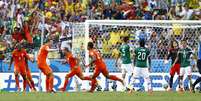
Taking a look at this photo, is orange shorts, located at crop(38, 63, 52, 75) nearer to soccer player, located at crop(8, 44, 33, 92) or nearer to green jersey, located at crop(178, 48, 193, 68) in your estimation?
soccer player, located at crop(8, 44, 33, 92)

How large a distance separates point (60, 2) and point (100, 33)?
6330 millimetres

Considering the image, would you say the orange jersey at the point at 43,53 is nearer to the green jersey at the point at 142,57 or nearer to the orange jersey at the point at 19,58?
the orange jersey at the point at 19,58

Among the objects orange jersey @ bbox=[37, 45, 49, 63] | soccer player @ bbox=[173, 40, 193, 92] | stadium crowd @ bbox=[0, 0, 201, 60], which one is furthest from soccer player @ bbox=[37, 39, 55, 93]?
stadium crowd @ bbox=[0, 0, 201, 60]

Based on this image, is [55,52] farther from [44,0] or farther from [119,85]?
[44,0]

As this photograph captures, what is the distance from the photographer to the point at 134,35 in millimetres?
30719

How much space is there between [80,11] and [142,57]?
11949 millimetres

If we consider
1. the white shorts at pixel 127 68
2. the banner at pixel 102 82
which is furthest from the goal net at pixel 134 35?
the white shorts at pixel 127 68

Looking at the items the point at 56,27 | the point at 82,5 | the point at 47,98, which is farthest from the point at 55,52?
the point at 47,98

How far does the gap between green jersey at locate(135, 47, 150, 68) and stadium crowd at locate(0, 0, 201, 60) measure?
933 centimetres

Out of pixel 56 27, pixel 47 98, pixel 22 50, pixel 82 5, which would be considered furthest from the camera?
pixel 82 5

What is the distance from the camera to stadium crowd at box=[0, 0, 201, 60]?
3416cm

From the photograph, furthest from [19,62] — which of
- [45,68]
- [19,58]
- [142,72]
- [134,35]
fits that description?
[142,72]

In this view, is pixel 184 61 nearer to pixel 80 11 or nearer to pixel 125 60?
pixel 125 60

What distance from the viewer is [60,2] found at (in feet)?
121
